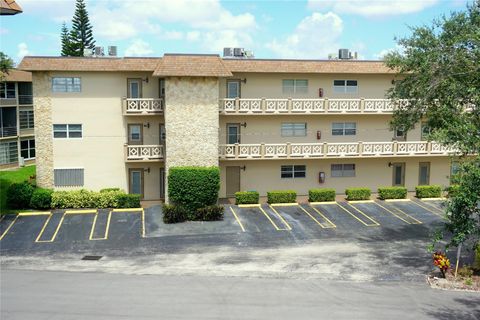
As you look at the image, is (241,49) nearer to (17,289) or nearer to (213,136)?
(213,136)

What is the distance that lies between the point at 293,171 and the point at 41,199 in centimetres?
1805

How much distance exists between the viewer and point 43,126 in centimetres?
3472

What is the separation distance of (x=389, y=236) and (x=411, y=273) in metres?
6.38

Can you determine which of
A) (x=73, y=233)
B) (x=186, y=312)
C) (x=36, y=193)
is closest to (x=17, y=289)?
(x=186, y=312)

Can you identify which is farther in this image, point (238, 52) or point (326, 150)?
point (238, 52)

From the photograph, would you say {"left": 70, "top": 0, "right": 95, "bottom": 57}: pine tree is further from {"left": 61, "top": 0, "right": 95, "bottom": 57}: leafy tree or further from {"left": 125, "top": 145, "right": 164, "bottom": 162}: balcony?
{"left": 125, "top": 145, "right": 164, "bottom": 162}: balcony

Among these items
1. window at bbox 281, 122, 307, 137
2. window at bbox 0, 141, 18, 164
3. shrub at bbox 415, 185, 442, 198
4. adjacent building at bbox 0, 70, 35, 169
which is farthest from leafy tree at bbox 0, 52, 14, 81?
shrub at bbox 415, 185, 442, 198

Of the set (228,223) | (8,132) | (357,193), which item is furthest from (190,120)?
(8,132)

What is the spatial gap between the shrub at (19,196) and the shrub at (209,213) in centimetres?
1151

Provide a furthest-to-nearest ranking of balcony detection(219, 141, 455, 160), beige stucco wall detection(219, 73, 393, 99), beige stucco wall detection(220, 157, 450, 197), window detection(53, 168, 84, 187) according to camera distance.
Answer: beige stucco wall detection(220, 157, 450, 197) → beige stucco wall detection(219, 73, 393, 99) → balcony detection(219, 141, 455, 160) → window detection(53, 168, 84, 187)

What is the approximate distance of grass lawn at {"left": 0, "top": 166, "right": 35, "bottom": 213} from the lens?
34.8m

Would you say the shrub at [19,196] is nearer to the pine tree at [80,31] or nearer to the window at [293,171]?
the window at [293,171]

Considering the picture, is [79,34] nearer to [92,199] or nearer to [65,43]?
[65,43]

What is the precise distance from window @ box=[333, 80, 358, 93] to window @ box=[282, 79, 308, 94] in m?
2.39
